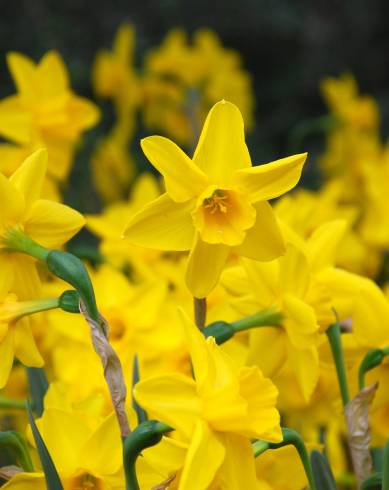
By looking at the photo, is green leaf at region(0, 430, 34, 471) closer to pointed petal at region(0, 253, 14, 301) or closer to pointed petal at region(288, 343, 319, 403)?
pointed petal at region(0, 253, 14, 301)

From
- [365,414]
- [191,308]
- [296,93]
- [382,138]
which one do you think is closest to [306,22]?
[296,93]

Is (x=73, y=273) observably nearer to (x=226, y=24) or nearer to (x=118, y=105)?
(x=118, y=105)

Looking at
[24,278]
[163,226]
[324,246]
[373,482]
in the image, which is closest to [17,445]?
[24,278]

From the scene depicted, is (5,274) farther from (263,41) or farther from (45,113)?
(263,41)

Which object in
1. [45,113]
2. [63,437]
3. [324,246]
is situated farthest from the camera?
[45,113]

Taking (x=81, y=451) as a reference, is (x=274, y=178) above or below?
above

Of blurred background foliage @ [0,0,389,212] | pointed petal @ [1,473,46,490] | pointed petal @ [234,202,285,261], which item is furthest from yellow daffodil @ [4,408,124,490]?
blurred background foliage @ [0,0,389,212]
